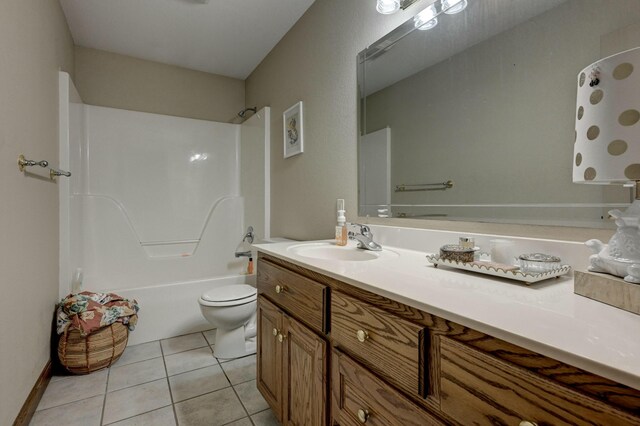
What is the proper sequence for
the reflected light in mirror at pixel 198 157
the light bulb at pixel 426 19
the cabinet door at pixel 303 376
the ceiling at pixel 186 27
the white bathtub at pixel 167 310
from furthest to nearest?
the reflected light in mirror at pixel 198 157, the white bathtub at pixel 167 310, the ceiling at pixel 186 27, the light bulb at pixel 426 19, the cabinet door at pixel 303 376

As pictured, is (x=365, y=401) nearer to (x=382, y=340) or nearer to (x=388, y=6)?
(x=382, y=340)

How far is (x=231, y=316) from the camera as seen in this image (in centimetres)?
196

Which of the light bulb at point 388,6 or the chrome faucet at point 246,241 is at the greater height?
the light bulb at point 388,6

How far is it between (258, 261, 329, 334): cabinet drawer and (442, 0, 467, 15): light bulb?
1.18 metres

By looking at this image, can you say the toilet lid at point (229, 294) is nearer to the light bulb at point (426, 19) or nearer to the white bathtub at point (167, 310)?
the white bathtub at point (167, 310)

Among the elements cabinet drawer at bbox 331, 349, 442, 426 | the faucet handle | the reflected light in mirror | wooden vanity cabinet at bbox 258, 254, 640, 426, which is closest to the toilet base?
wooden vanity cabinet at bbox 258, 254, 640, 426

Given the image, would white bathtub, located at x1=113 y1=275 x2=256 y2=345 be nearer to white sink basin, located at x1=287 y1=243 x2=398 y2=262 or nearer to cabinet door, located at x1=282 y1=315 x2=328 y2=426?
white sink basin, located at x1=287 y1=243 x2=398 y2=262

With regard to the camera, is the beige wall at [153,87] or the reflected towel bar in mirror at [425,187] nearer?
the reflected towel bar in mirror at [425,187]

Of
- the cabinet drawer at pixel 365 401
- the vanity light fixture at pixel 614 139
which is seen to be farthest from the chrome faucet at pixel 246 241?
the vanity light fixture at pixel 614 139

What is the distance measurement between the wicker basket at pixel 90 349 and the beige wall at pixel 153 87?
207 cm

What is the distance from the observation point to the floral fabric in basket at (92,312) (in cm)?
179

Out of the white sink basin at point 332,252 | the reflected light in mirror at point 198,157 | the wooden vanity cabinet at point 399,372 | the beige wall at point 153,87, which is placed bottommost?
the wooden vanity cabinet at point 399,372

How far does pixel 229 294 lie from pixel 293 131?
4.11 ft

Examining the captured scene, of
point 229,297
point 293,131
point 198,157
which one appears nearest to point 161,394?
point 229,297
